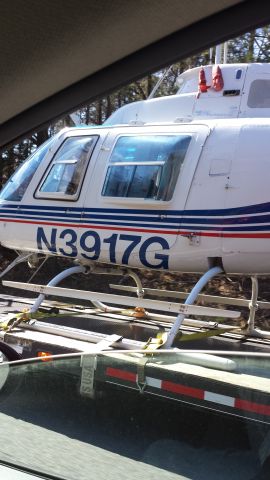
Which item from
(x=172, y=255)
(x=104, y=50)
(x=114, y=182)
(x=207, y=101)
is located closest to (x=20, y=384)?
(x=104, y=50)

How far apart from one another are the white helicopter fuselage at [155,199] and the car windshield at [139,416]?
2961mm

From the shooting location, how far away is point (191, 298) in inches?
208

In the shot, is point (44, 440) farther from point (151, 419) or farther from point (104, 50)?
point (104, 50)

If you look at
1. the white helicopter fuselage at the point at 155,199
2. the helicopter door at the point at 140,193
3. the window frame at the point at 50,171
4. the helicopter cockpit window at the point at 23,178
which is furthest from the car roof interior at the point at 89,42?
the helicopter cockpit window at the point at 23,178

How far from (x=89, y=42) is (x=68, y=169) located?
4.57 metres

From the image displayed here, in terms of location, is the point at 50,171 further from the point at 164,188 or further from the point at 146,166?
the point at 164,188

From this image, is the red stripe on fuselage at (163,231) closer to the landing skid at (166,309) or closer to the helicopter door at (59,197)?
the helicopter door at (59,197)

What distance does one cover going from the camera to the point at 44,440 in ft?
8.41

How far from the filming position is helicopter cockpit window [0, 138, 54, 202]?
675 centimetres

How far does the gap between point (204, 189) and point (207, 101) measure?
1.35 m

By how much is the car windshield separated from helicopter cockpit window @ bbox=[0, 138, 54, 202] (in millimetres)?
4178

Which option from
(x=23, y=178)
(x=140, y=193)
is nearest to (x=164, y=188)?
(x=140, y=193)

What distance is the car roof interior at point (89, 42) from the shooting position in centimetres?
176

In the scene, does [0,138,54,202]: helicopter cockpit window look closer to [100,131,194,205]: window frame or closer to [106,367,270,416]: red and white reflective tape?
[100,131,194,205]: window frame
